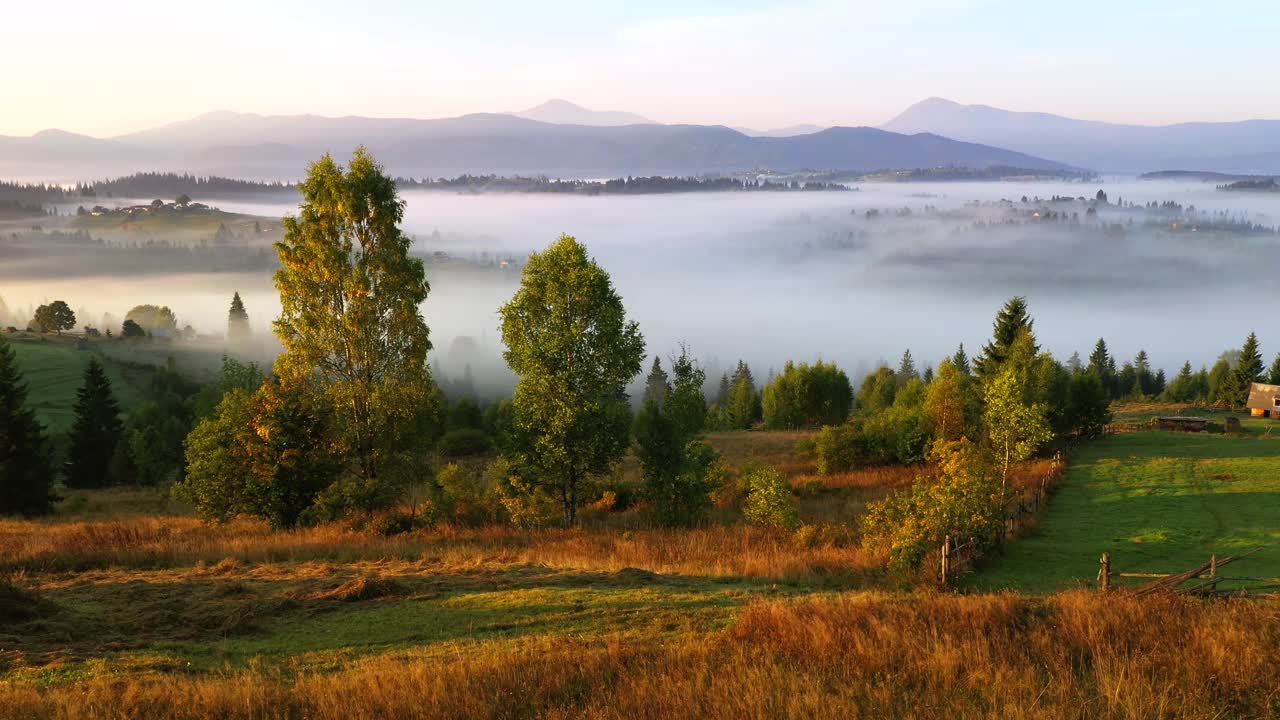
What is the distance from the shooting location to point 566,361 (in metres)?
23.9

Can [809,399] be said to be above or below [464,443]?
below

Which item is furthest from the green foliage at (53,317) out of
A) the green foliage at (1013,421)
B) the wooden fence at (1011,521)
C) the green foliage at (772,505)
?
the wooden fence at (1011,521)

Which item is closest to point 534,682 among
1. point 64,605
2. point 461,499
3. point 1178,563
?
point 64,605

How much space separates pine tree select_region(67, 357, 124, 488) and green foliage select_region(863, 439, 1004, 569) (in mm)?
69923

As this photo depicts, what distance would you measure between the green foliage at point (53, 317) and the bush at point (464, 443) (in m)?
180

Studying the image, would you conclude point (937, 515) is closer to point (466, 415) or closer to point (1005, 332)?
point (1005, 332)

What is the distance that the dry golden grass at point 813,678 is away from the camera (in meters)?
7.77

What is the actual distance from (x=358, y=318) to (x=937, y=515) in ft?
62.5

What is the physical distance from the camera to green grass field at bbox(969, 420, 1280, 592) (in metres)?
21.6

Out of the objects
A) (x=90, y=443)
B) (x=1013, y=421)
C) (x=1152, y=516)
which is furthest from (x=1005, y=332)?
(x=90, y=443)

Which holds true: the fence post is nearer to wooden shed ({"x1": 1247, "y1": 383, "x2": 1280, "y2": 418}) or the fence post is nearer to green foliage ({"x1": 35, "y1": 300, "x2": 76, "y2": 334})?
wooden shed ({"x1": 1247, "y1": 383, "x2": 1280, "y2": 418})

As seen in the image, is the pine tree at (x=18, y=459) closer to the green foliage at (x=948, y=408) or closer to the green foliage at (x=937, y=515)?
the green foliage at (x=937, y=515)

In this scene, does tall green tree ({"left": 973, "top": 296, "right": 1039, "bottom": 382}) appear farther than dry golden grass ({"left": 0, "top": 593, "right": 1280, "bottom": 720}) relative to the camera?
Yes

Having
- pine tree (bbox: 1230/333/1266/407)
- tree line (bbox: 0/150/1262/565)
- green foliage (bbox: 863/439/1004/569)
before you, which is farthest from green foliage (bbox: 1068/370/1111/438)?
pine tree (bbox: 1230/333/1266/407)
